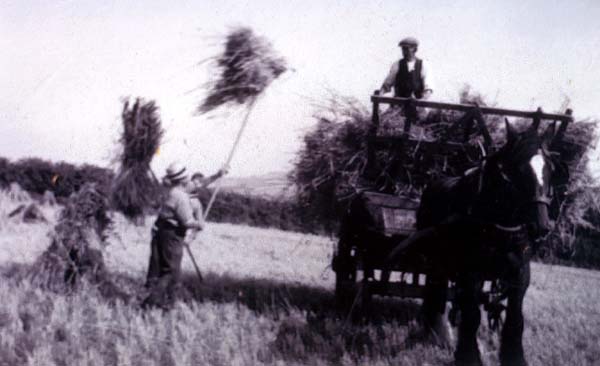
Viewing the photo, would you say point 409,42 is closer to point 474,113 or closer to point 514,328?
point 474,113

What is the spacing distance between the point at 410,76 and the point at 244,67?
6.93 feet

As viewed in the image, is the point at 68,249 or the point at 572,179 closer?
the point at 572,179

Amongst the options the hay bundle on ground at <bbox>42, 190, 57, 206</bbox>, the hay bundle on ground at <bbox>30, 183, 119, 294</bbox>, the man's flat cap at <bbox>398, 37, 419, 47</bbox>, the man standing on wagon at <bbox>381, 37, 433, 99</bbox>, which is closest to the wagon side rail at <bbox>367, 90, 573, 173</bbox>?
the man standing on wagon at <bbox>381, 37, 433, 99</bbox>

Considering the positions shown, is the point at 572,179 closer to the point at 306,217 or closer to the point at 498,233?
A: the point at 498,233

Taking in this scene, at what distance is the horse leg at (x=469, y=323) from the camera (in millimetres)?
4621

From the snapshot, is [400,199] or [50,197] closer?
[400,199]

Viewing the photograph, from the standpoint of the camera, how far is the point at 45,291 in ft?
20.0

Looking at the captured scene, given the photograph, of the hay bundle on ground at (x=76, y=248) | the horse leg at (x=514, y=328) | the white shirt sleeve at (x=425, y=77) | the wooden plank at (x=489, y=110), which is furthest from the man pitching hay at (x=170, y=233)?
the horse leg at (x=514, y=328)

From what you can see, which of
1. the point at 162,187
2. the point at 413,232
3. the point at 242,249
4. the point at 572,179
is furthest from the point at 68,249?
the point at 242,249

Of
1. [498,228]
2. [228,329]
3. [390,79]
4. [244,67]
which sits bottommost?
[228,329]

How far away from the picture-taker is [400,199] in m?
5.98

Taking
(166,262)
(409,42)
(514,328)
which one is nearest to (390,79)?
(409,42)

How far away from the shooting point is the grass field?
14.5 ft

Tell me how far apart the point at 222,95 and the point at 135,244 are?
26.1ft
